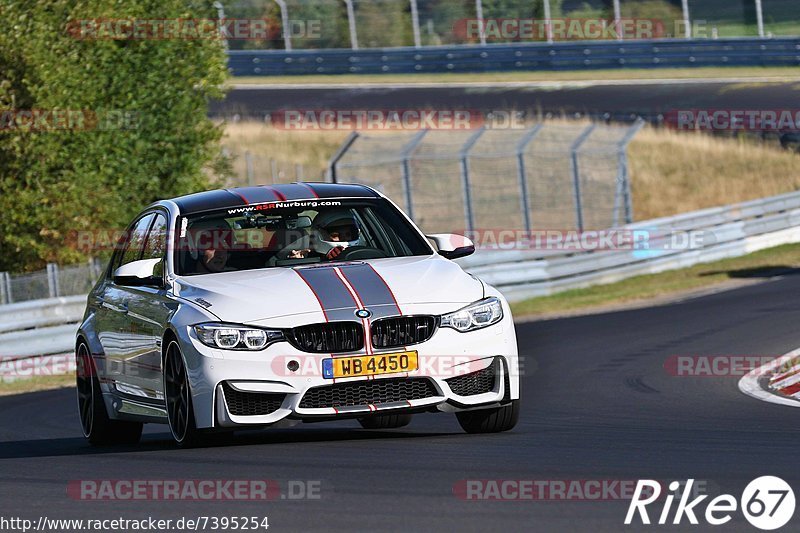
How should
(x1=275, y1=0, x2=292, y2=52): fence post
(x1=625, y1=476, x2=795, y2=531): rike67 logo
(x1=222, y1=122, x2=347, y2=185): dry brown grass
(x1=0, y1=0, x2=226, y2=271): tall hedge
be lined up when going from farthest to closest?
(x1=275, y1=0, x2=292, y2=52): fence post → (x1=222, y1=122, x2=347, y2=185): dry brown grass → (x1=0, y1=0, x2=226, y2=271): tall hedge → (x1=625, y1=476, x2=795, y2=531): rike67 logo

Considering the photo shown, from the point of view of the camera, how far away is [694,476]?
23.1 ft

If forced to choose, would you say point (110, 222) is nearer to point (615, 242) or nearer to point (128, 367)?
point (615, 242)

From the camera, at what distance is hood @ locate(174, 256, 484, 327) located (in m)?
8.63

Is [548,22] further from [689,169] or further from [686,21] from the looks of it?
[689,169]

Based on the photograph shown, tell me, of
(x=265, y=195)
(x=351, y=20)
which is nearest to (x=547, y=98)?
(x=351, y=20)

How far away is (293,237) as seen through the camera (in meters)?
9.84

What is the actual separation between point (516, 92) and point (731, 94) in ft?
19.6

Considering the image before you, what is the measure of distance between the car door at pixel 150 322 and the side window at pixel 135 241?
0.24 metres

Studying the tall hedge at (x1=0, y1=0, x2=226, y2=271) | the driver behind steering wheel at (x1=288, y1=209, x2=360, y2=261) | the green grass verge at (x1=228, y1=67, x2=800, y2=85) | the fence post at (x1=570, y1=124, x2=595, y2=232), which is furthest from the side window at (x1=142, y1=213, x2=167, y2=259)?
the green grass verge at (x1=228, y1=67, x2=800, y2=85)

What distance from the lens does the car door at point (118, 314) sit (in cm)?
1017

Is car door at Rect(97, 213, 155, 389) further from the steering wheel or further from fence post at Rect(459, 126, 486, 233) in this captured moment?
Result: fence post at Rect(459, 126, 486, 233)

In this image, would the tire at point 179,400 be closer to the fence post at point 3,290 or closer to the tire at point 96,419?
the tire at point 96,419

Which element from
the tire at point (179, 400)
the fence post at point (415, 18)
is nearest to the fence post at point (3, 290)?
the tire at point (179, 400)

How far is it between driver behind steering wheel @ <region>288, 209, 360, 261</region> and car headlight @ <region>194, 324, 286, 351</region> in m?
1.12
